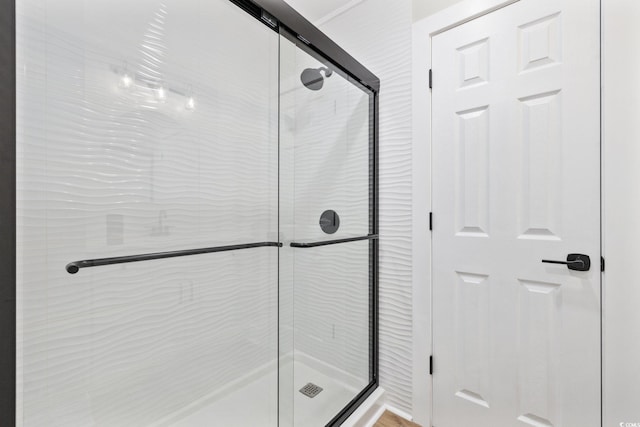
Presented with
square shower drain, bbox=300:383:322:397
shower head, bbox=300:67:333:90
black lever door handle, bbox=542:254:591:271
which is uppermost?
shower head, bbox=300:67:333:90

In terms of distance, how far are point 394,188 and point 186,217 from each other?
1118 millimetres

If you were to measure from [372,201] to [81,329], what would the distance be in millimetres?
1386

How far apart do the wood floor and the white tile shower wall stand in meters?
0.05

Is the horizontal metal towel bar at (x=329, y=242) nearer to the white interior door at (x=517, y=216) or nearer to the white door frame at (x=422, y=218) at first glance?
the white door frame at (x=422, y=218)

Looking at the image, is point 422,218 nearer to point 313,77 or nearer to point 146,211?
point 313,77

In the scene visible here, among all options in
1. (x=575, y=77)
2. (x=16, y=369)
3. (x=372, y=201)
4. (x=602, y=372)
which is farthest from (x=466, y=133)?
(x=16, y=369)

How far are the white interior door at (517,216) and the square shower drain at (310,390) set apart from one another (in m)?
0.62

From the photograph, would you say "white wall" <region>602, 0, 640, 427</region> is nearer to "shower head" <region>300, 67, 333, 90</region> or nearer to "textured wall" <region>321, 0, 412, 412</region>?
"textured wall" <region>321, 0, 412, 412</region>

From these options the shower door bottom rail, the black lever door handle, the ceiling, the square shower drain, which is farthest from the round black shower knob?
the ceiling

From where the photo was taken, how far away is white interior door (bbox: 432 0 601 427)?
116 cm

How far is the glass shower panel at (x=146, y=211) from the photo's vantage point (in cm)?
73

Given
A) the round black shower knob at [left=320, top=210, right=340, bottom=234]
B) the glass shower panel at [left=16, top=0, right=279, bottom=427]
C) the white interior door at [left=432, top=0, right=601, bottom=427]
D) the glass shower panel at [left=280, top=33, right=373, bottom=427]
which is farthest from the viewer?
the round black shower knob at [left=320, top=210, right=340, bottom=234]

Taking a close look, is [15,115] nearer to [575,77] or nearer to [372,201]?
[372,201]

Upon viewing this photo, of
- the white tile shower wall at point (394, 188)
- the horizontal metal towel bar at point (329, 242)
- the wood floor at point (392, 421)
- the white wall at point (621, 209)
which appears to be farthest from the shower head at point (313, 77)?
the wood floor at point (392, 421)
